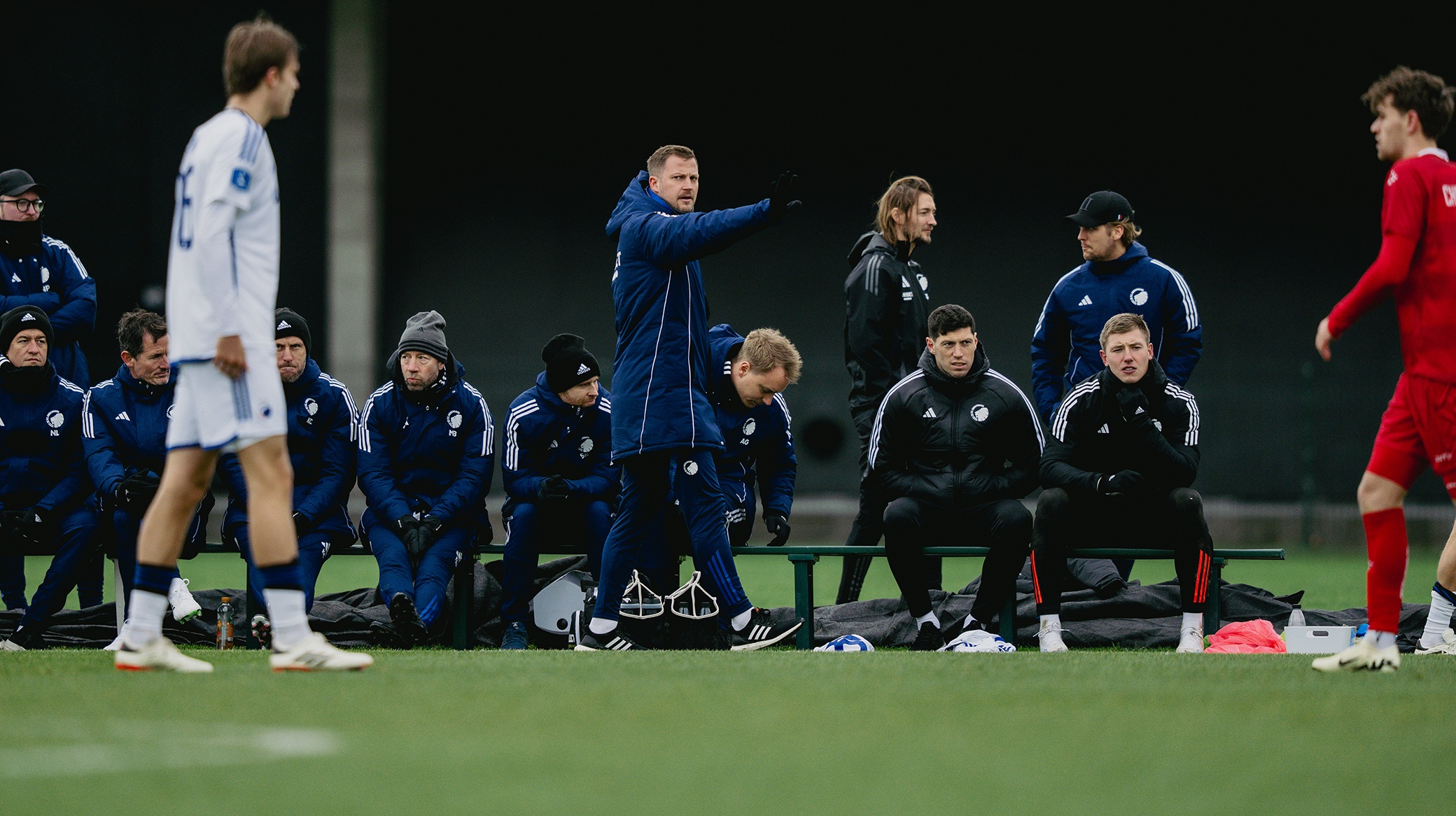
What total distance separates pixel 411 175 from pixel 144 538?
539 inches

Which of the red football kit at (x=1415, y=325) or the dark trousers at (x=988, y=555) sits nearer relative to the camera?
the red football kit at (x=1415, y=325)

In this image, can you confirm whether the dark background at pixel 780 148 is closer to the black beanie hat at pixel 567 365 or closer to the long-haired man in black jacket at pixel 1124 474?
the black beanie hat at pixel 567 365

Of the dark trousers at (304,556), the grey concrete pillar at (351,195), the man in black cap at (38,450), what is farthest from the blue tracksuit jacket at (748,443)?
the grey concrete pillar at (351,195)

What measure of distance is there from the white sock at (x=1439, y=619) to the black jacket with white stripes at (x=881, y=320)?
2.81 meters

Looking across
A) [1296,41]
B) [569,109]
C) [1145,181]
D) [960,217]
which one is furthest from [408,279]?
[1296,41]

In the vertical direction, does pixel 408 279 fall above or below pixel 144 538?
above

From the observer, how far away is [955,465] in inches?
278

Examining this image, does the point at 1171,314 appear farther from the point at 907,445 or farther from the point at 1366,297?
the point at 1366,297

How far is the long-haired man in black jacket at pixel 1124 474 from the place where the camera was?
6723 millimetres

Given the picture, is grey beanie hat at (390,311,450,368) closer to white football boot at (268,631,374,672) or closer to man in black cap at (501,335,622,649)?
man in black cap at (501,335,622,649)

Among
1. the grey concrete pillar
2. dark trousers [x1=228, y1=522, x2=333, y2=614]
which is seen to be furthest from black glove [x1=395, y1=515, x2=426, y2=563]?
the grey concrete pillar

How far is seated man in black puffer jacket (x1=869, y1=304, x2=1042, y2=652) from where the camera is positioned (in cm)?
681

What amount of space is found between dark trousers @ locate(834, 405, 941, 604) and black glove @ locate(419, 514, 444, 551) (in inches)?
80.1

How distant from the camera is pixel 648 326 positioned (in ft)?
21.6
